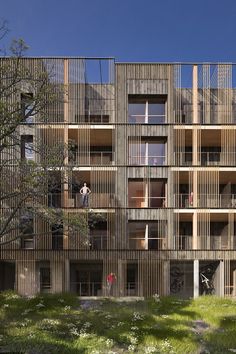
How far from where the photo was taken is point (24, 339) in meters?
9.89

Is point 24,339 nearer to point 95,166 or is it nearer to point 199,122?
point 95,166

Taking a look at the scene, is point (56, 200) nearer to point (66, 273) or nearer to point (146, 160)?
point (66, 273)

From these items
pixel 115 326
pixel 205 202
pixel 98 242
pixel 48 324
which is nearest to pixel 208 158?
pixel 205 202

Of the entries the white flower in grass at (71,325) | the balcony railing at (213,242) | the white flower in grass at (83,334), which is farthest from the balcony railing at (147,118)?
the white flower in grass at (83,334)

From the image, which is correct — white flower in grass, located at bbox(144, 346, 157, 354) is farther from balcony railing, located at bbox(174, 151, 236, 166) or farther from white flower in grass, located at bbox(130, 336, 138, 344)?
balcony railing, located at bbox(174, 151, 236, 166)

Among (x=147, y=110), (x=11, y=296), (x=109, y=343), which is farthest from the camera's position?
(x=147, y=110)

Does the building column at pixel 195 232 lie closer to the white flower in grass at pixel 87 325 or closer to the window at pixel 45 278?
the window at pixel 45 278

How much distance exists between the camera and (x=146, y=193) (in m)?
27.2

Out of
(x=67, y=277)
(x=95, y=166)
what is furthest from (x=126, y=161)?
(x=67, y=277)

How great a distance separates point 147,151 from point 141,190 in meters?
3.13

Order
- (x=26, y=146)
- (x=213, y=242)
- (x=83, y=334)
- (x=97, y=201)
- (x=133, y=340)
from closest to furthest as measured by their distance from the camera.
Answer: (x=133, y=340), (x=83, y=334), (x=26, y=146), (x=97, y=201), (x=213, y=242)

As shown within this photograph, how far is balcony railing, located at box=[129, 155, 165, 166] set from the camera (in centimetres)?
2741

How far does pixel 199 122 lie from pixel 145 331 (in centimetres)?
1997

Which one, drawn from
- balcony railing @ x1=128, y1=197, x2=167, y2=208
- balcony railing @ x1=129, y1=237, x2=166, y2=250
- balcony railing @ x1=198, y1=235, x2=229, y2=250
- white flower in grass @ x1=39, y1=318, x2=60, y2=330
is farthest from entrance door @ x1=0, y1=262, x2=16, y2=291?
white flower in grass @ x1=39, y1=318, x2=60, y2=330
